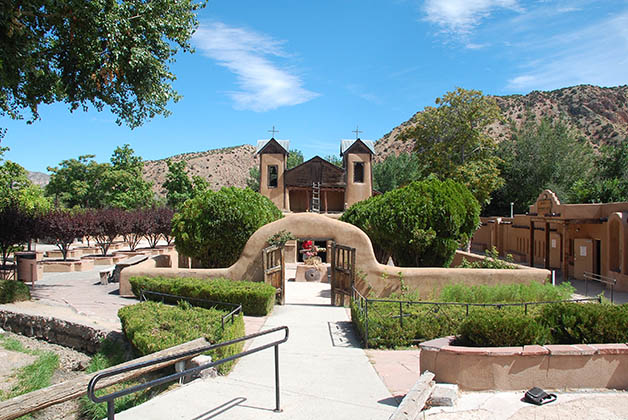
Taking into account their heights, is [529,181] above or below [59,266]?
above

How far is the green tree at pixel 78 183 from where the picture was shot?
59750 mm

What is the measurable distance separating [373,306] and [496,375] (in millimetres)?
5436

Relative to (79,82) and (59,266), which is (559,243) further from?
(59,266)

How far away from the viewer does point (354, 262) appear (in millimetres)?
14922

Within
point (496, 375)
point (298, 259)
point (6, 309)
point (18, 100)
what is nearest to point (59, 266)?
point (6, 309)

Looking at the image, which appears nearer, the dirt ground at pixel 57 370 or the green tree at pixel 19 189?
the dirt ground at pixel 57 370

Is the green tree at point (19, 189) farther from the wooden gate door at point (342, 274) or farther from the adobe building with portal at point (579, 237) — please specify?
the adobe building with portal at point (579, 237)

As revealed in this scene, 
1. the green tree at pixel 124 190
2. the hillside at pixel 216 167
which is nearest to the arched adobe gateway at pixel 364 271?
the green tree at pixel 124 190

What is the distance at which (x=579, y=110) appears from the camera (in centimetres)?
7431

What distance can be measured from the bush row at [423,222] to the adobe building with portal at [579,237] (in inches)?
289

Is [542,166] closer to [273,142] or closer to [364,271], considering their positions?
[273,142]

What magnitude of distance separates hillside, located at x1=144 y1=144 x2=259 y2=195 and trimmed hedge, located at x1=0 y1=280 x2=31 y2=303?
7306 cm

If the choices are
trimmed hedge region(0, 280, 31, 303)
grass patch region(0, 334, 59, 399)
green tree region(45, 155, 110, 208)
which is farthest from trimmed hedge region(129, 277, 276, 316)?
green tree region(45, 155, 110, 208)

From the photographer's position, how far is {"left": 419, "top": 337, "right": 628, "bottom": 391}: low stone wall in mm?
6750
